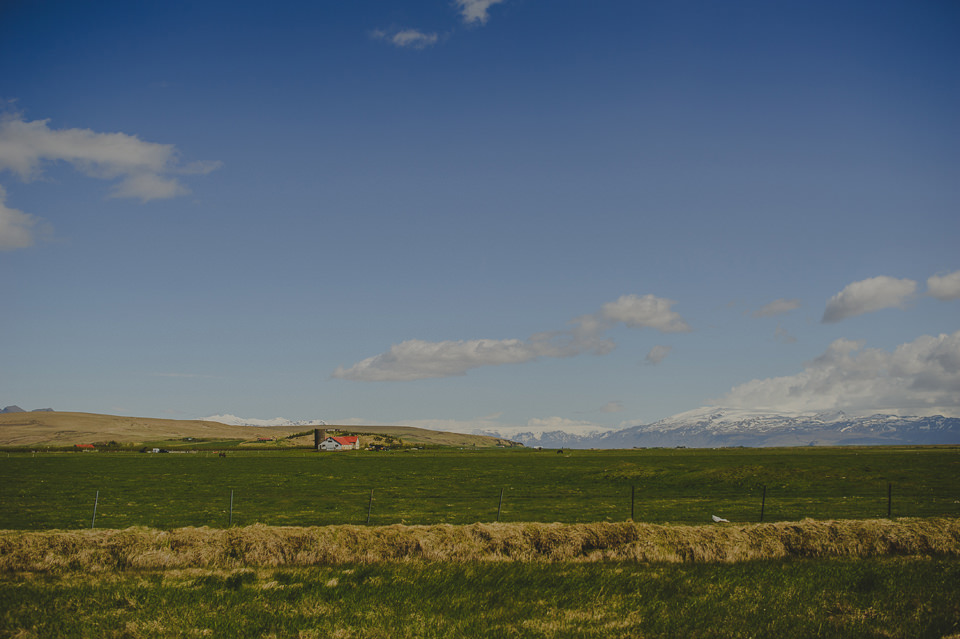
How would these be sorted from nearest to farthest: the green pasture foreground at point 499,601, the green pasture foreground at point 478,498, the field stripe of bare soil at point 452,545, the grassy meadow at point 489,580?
the green pasture foreground at point 499,601, the grassy meadow at point 489,580, the field stripe of bare soil at point 452,545, the green pasture foreground at point 478,498

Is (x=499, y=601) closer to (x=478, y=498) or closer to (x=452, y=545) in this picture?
(x=452, y=545)

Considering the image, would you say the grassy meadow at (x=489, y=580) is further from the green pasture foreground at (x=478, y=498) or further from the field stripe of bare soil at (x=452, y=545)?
the green pasture foreground at (x=478, y=498)

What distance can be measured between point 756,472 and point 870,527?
154 feet

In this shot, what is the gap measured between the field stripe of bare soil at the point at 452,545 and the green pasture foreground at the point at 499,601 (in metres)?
1.13

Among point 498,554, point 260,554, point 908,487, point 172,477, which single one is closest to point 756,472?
point 908,487

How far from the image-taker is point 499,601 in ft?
52.9

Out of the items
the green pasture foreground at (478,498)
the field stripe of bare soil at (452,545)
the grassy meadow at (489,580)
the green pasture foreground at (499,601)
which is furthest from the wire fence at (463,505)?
the green pasture foreground at (499,601)

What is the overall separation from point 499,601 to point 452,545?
5.17 metres

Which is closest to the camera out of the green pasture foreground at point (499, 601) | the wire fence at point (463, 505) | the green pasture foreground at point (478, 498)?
the green pasture foreground at point (499, 601)

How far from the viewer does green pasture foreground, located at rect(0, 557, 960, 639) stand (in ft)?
46.2

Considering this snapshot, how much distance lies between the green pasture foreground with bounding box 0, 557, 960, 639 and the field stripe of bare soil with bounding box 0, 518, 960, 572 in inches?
44.6

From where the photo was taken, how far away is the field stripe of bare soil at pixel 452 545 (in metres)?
20.0

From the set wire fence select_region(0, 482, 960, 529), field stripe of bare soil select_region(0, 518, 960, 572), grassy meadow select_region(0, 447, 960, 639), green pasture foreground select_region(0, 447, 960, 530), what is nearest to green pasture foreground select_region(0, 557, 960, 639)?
grassy meadow select_region(0, 447, 960, 639)

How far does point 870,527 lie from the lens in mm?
22703
